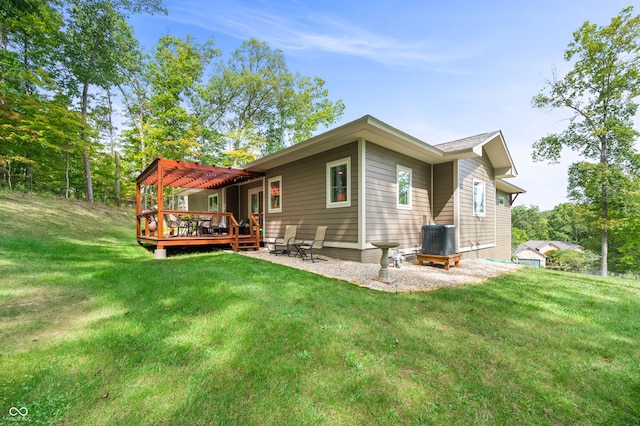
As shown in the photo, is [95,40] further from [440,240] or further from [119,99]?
[440,240]

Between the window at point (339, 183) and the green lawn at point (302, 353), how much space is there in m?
3.07

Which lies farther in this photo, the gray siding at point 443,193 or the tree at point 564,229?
the tree at point 564,229

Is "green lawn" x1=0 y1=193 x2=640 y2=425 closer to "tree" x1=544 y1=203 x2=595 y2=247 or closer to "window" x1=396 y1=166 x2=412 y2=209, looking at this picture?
"window" x1=396 y1=166 x2=412 y2=209

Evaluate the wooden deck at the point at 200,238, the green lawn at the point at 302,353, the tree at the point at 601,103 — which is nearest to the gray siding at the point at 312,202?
the wooden deck at the point at 200,238

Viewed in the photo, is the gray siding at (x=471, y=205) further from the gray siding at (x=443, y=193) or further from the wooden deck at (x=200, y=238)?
the wooden deck at (x=200, y=238)

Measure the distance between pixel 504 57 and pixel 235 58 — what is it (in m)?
19.5

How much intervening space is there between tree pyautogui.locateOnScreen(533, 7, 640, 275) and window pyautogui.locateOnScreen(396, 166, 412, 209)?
413 inches

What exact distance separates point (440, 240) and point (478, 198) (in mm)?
4501

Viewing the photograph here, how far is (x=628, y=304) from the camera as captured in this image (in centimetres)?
398

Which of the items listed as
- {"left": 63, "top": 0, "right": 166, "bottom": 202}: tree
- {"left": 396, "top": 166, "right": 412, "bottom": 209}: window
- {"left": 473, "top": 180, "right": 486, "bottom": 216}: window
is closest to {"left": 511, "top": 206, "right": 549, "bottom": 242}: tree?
{"left": 473, "top": 180, "right": 486, "bottom": 216}: window

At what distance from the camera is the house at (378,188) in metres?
6.48

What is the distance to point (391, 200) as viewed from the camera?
23.5 ft

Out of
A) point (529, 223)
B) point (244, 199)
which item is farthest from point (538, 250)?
point (244, 199)

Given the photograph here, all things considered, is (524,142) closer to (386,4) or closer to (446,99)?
(446,99)
